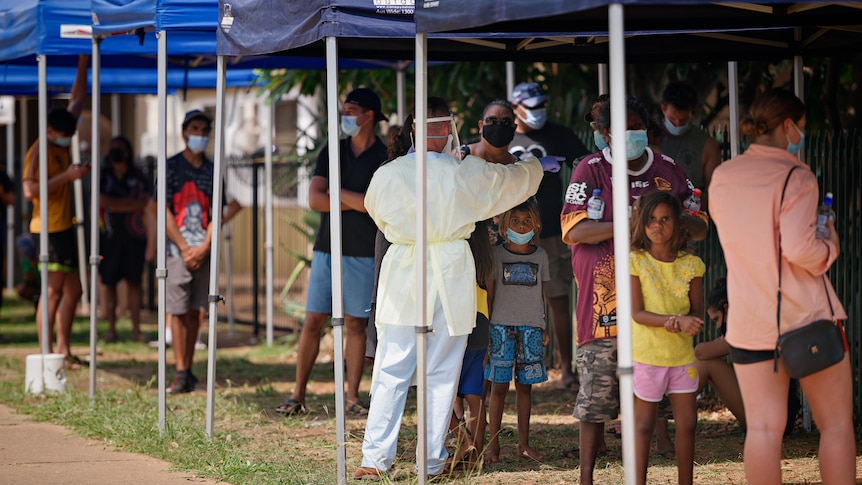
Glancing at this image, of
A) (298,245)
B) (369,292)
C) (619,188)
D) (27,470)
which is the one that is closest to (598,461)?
(369,292)

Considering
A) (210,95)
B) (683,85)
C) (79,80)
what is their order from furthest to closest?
(210,95), (79,80), (683,85)

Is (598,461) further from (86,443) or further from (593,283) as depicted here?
(86,443)

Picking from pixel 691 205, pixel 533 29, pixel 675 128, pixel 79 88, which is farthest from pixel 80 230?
pixel 691 205

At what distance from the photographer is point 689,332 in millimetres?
5102

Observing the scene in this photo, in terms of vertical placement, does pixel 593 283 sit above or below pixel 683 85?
below

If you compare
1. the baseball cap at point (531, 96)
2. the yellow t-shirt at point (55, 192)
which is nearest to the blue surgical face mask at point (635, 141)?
the baseball cap at point (531, 96)

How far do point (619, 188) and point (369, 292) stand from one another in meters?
3.90

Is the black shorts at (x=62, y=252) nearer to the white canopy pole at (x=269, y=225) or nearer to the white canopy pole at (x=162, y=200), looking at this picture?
the white canopy pole at (x=269, y=225)

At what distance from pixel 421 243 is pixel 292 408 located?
3021 mm

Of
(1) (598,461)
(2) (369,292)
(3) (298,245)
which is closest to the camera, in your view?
(1) (598,461)

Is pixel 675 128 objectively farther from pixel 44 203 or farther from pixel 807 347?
pixel 44 203

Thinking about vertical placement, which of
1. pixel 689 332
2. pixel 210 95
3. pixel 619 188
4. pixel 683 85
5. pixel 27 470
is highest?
pixel 210 95

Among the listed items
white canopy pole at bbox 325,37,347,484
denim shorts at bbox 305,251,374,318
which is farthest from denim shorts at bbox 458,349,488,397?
denim shorts at bbox 305,251,374,318

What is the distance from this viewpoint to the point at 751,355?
4.68 meters
